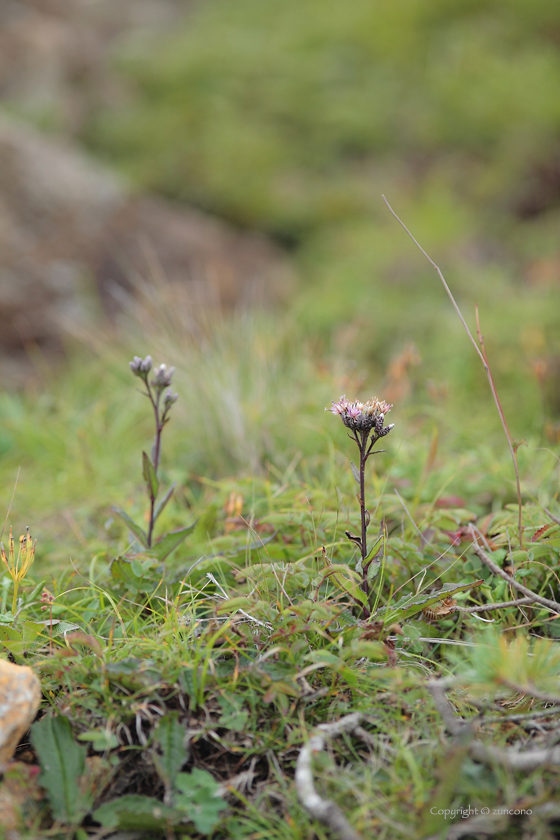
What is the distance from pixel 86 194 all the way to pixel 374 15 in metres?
5.47

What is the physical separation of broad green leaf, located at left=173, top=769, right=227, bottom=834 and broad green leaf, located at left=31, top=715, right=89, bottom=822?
0.60 feet

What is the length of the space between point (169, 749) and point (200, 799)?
11cm

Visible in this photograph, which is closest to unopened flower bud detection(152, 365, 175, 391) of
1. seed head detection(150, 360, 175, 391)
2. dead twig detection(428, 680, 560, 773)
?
seed head detection(150, 360, 175, 391)

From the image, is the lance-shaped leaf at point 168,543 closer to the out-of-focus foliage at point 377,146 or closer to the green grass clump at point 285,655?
the green grass clump at point 285,655

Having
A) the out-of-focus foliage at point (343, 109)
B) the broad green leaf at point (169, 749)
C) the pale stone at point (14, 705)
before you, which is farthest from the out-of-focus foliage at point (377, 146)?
the pale stone at point (14, 705)

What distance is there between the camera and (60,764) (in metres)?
1.20

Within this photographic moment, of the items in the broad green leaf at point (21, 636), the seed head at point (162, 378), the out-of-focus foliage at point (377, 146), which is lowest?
the broad green leaf at point (21, 636)

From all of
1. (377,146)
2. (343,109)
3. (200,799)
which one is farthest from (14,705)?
(343,109)

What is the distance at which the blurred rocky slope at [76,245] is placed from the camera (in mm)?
4453

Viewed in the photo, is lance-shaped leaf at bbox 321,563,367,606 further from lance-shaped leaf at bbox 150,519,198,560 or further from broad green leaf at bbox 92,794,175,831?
broad green leaf at bbox 92,794,175,831

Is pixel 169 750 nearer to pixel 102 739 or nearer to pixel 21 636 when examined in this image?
pixel 102 739

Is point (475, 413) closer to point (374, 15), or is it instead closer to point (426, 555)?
point (426, 555)

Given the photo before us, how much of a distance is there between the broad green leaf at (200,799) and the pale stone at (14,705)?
330mm

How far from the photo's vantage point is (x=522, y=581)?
1665 mm
